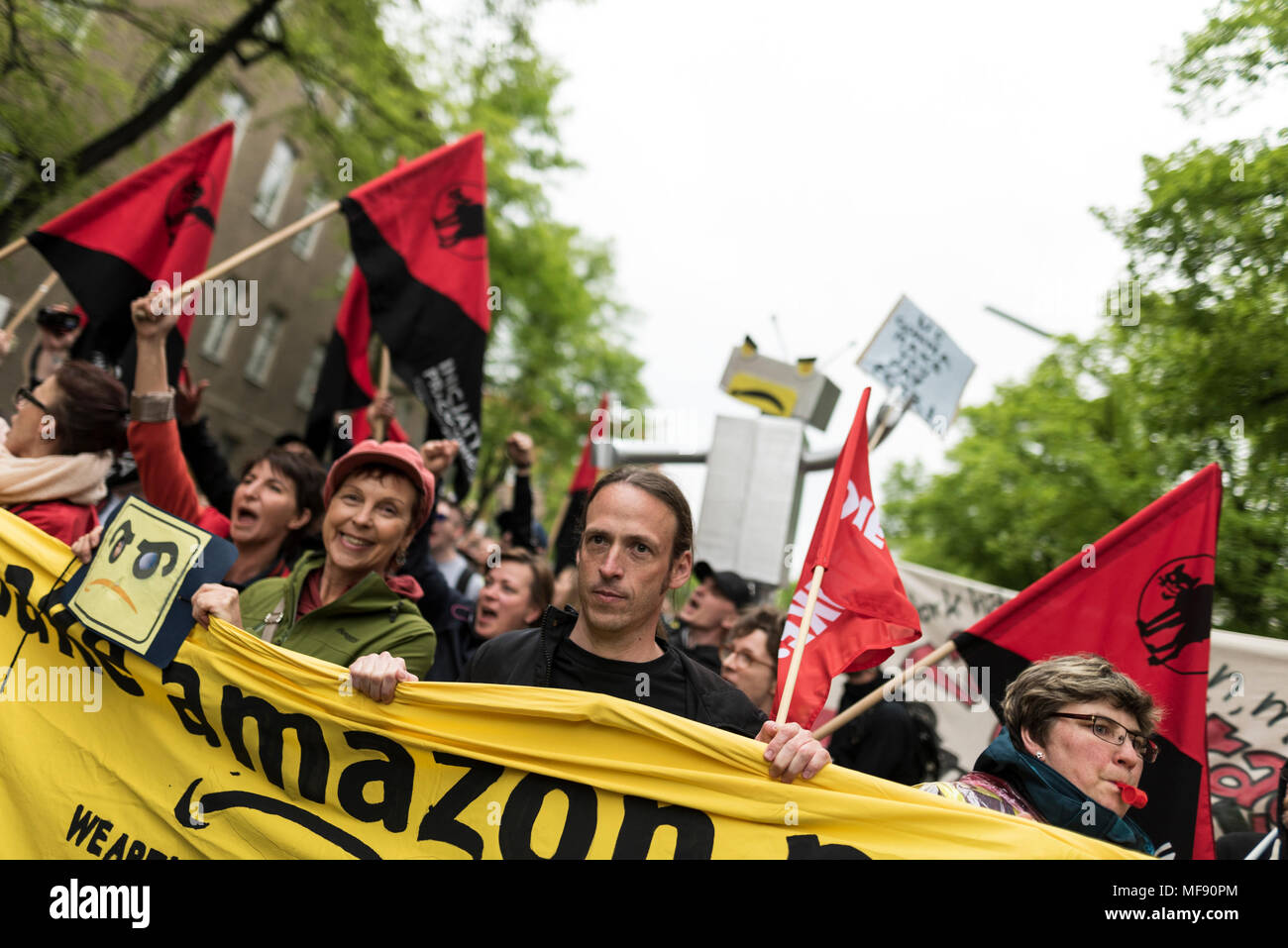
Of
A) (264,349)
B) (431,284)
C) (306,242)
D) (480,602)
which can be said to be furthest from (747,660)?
(306,242)

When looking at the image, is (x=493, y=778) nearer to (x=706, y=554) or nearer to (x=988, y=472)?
(x=706, y=554)

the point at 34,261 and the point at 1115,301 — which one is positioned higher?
the point at 34,261

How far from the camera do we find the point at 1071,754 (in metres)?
2.58

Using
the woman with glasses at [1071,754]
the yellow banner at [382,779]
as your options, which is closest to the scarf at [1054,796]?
the woman with glasses at [1071,754]

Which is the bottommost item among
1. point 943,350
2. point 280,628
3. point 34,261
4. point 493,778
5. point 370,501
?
point 493,778

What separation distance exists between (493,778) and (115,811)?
1054 millimetres

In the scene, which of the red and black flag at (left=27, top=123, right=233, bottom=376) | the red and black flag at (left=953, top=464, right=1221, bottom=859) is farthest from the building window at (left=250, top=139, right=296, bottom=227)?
the red and black flag at (left=953, top=464, right=1221, bottom=859)

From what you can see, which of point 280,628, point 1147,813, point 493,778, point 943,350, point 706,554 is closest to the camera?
point 493,778

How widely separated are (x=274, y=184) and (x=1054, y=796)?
23473 mm

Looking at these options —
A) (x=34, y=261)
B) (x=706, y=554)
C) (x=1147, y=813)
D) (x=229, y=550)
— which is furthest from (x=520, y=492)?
(x=34, y=261)

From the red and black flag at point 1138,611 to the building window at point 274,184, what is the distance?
70.5ft

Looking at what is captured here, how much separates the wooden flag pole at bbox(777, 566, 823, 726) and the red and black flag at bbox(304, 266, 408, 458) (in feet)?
12.4

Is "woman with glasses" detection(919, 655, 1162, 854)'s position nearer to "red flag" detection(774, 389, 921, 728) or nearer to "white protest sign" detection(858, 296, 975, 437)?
"red flag" detection(774, 389, 921, 728)

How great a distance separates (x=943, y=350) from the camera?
6.50 meters
